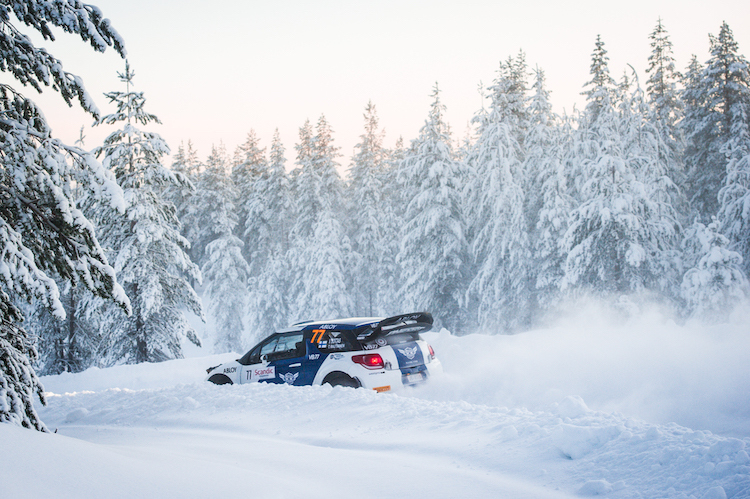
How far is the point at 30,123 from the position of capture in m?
5.74

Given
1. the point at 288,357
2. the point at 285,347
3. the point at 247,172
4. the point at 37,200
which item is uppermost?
the point at 247,172

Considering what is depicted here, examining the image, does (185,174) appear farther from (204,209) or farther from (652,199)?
(652,199)

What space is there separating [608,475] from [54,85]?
7.27 metres

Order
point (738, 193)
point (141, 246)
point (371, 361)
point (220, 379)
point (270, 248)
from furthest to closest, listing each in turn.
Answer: point (270, 248) < point (738, 193) < point (141, 246) < point (220, 379) < point (371, 361)

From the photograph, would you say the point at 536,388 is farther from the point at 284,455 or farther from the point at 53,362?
the point at 53,362

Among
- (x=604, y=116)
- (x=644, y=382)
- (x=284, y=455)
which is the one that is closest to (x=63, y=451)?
(x=284, y=455)

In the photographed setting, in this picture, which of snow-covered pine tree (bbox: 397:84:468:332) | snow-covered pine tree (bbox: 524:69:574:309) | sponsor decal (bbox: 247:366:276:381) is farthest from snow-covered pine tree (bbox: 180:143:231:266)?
sponsor decal (bbox: 247:366:276:381)

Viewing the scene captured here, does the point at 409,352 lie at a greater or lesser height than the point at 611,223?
lesser

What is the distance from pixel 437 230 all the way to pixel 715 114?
16251 mm

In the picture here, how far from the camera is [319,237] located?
35.9 m

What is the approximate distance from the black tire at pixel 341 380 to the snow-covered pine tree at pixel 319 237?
83.7ft

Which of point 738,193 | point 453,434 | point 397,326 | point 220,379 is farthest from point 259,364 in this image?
point 738,193

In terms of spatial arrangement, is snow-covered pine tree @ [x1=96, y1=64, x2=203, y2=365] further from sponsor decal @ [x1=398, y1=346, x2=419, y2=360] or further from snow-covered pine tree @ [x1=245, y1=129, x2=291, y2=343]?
snow-covered pine tree @ [x1=245, y1=129, x2=291, y2=343]

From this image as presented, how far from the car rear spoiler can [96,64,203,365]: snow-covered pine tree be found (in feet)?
37.7
